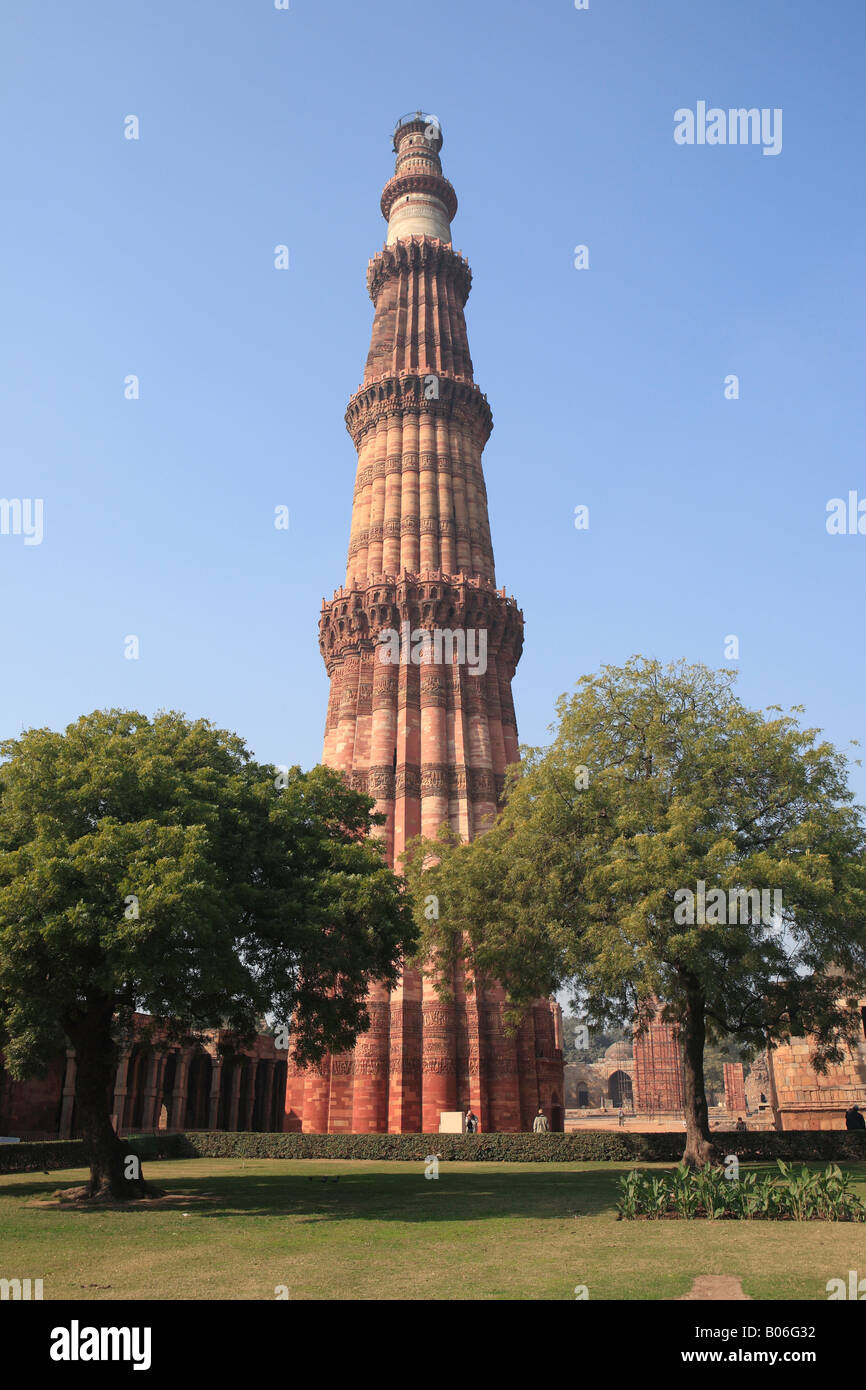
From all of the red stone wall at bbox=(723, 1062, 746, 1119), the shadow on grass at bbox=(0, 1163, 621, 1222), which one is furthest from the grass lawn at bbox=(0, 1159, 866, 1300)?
the red stone wall at bbox=(723, 1062, 746, 1119)

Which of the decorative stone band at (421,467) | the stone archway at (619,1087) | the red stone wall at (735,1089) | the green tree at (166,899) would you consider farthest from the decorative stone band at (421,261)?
the stone archway at (619,1087)

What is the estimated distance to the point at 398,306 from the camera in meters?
Answer: 62.6

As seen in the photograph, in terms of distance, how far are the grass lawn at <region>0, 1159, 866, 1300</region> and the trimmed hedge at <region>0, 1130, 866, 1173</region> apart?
7.47m

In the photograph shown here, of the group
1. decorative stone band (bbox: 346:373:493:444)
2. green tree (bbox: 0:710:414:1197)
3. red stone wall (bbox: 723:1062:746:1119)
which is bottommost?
red stone wall (bbox: 723:1062:746:1119)

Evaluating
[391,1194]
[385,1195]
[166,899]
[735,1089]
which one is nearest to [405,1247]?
[166,899]

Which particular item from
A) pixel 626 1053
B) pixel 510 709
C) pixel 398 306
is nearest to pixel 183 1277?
pixel 510 709

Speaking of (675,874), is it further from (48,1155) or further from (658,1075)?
(658,1075)

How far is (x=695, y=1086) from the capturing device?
2717 centimetres

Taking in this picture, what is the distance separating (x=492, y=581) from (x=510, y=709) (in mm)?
7502

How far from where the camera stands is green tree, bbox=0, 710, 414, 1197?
1947 cm

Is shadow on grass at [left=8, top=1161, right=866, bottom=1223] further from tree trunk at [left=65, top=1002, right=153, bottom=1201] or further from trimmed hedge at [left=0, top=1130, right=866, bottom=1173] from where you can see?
trimmed hedge at [left=0, top=1130, right=866, bottom=1173]

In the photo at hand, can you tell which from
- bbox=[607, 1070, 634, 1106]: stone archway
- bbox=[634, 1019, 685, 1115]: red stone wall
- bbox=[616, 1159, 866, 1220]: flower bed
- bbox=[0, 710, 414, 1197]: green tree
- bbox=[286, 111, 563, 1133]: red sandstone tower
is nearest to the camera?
bbox=[616, 1159, 866, 1220]: flower bed

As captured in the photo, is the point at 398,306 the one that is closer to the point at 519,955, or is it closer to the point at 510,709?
the point at 510,709

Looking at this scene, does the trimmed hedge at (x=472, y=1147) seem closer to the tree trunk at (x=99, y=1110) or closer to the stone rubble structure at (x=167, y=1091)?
the stone rubble structure at (x=167, y=1091)
